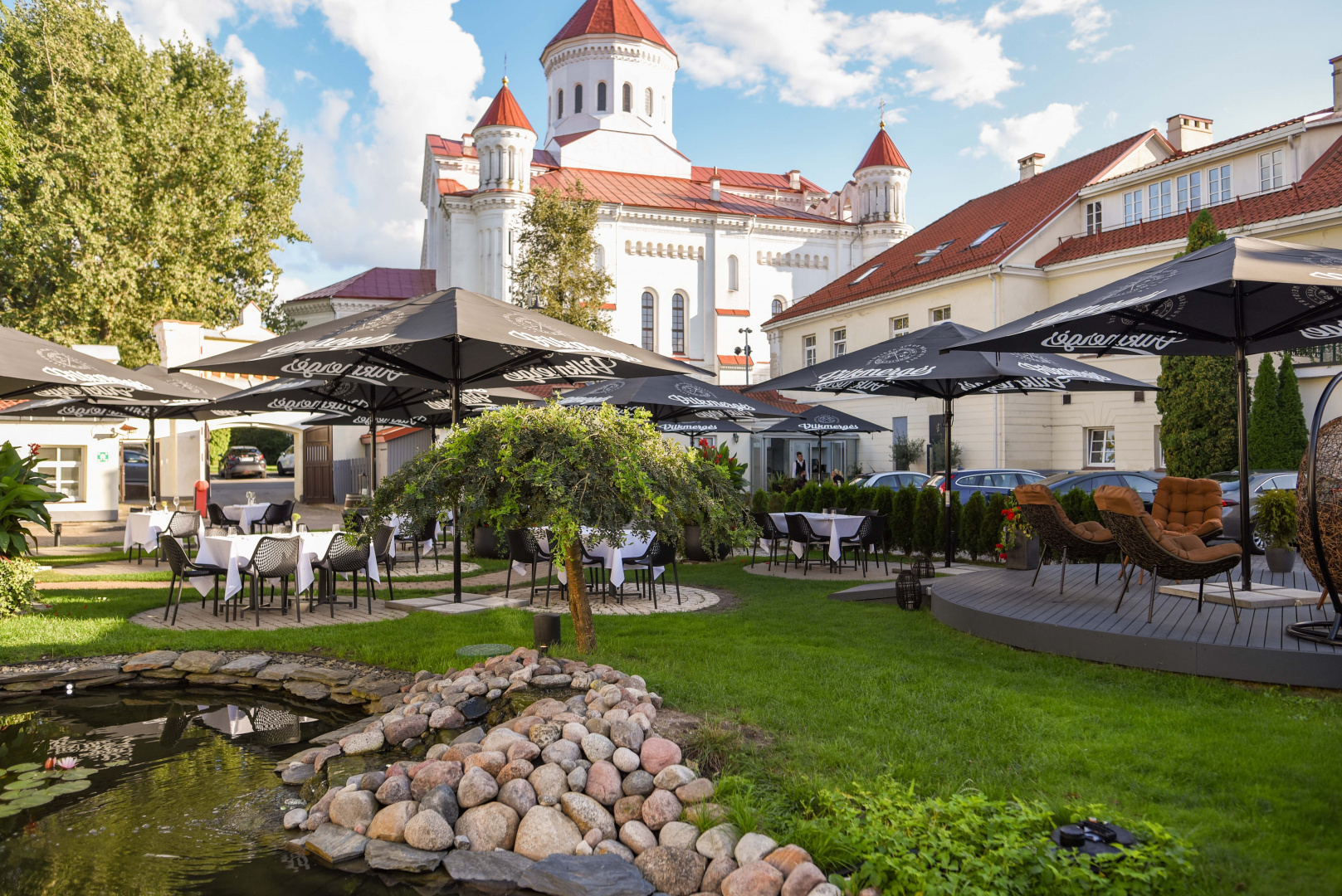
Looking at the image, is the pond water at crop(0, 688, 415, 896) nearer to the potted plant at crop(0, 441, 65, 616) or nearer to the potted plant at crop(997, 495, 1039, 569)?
the potted plant at crop(0, 441, 65, 616)

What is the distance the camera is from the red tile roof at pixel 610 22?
162 ft

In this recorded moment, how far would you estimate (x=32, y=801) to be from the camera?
4973 mm

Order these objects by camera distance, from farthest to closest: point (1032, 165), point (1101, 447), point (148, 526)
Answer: point (1032, 165) → point (1101, 447) → point (148, 526)

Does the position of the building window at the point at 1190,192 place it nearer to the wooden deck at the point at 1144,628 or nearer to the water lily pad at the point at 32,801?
the wooden deck at the point at 1144,628

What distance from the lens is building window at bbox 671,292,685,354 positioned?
45688 mm

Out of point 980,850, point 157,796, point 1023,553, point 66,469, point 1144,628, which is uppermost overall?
point 66,469

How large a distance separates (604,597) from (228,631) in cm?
412

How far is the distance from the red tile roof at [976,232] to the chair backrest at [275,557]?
2423 centimetres

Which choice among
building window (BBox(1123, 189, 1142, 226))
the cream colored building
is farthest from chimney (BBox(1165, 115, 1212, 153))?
building window (BBox(1123, 189, 1142, 226))

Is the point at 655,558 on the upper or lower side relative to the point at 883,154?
lower

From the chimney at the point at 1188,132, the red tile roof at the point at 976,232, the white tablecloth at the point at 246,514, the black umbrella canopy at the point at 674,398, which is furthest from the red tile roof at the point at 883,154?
the white tablecloth at the point at 246,514

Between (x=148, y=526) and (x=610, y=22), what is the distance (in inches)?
1719

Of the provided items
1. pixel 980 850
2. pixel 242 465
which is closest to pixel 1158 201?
pixel 980 850

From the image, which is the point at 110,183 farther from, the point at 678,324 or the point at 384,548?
the point at 384,548
